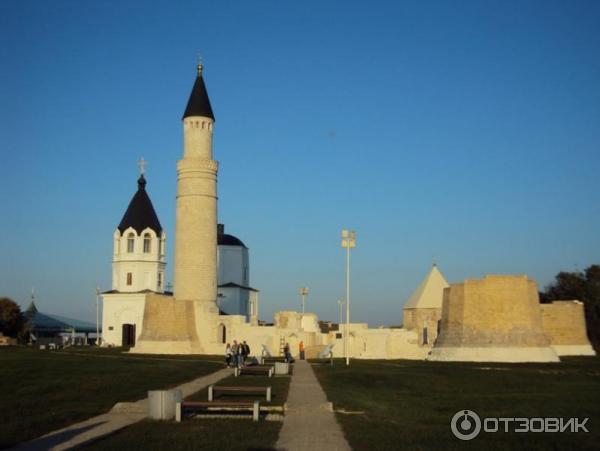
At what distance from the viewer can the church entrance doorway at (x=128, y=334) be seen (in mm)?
67562

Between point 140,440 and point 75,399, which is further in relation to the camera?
point 75,399

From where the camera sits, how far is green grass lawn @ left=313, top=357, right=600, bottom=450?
44.0ft

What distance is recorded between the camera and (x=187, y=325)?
5031 centimetres

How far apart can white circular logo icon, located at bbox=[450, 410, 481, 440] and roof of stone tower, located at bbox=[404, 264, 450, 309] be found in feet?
137

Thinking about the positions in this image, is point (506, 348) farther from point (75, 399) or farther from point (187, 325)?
point (75, 399)

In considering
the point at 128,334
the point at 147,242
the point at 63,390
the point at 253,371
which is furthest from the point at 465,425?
the point at 147,242

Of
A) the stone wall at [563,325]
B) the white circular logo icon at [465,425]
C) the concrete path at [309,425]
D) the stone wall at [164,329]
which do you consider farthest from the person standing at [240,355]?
the stone wall at [563,325]

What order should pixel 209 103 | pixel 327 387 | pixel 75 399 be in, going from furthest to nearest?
1. pixel 209 103
2. pixel 327 387
3. pixel 75 399

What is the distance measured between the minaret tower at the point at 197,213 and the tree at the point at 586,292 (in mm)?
32298

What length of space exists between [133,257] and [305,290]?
18.6 meters

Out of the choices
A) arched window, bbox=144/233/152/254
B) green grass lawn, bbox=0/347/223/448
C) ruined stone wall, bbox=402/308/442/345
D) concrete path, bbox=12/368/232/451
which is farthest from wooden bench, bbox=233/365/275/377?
arched window, bbox=144/233/152/254

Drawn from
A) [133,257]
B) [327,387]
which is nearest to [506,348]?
[327,387]

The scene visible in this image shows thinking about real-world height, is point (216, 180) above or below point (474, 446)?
above

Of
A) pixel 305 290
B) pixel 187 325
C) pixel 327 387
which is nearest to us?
pixel 327 387
